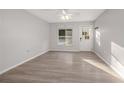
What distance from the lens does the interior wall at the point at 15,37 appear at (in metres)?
3.63

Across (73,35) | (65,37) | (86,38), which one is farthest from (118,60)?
(65,37)

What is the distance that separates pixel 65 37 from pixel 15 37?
5.42m

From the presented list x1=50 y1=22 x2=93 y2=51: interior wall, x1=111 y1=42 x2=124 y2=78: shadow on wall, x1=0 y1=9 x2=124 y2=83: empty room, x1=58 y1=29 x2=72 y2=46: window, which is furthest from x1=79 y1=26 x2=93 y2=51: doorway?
x1=111 y1=42 x2=124 y2=78: shadow on wall

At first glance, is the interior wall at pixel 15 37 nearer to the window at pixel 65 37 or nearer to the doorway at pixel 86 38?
the window at pixel 65 37

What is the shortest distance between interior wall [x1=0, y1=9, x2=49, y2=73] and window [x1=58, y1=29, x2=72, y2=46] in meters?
3.58

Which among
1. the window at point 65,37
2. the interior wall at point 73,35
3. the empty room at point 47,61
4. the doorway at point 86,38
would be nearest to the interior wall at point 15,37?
the empty room at point 47,61

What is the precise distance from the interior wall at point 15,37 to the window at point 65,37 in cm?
358

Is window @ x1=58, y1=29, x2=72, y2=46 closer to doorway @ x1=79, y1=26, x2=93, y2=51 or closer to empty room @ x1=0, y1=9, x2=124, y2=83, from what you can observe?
doorway @ x1=79, y1=26, x2=93, y2=51

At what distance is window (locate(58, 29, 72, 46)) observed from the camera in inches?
364

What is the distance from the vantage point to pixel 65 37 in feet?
30.6
